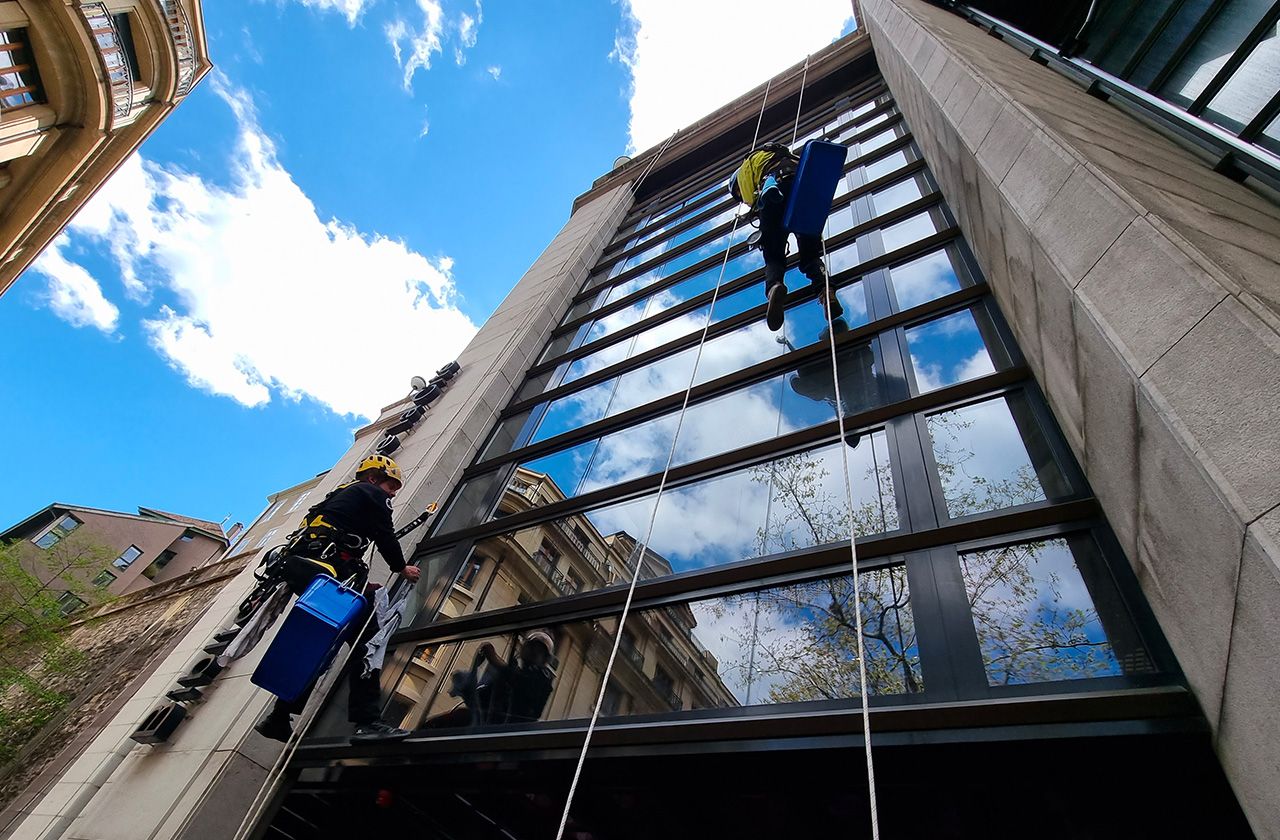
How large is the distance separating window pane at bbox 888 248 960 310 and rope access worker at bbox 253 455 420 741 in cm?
582

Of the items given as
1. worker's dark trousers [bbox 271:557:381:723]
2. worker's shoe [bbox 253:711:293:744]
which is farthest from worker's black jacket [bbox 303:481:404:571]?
worker's shoe [bbox 253:711:293:744]

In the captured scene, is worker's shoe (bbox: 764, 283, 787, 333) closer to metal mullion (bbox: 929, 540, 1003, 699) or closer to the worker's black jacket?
metal mullion (bbox: 929, 540, 1003, 699)

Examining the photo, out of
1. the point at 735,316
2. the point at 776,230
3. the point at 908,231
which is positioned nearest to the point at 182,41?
the point at 735,316

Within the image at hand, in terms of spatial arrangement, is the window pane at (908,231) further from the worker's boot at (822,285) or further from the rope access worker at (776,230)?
the rope access worker at (776,230)

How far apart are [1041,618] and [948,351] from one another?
2.81 metres

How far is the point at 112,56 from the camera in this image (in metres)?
13.7

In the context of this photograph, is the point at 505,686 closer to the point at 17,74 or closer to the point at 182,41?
the point at 17,74

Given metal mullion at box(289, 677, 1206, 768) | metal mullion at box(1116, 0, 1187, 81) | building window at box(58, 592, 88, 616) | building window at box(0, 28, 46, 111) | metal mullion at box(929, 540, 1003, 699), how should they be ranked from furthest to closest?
building window at box(58, 592, 88, 616)
building window at box(0, 28, 46, 111)
metal mullion at box(1116, 0, 1187, 81)
metal mullion at box(929, 540, 1003, 699)
metal mullion at box(289, 677, 1206, 768)

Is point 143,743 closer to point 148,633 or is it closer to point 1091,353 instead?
point 1091,353

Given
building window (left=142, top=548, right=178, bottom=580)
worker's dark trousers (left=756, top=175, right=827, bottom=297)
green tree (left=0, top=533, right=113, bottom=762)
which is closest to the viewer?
worker's dark trousers (left=756, top=175, right=827, bottom=297)

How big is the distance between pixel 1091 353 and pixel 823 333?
389cm

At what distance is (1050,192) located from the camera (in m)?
3.16

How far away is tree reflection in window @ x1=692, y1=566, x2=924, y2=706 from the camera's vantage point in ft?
11.0

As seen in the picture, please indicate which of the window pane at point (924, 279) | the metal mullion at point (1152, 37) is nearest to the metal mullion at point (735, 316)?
the window pane at point (924, 279)
